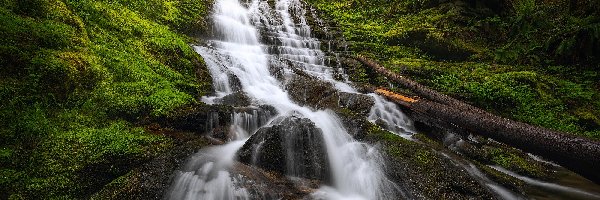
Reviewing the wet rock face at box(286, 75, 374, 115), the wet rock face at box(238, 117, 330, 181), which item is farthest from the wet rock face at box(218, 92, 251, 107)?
the wet rock face at box(238, 117, 330, 181)

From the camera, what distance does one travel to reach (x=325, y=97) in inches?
361

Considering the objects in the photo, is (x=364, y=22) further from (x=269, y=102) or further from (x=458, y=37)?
(x=269, y=102)

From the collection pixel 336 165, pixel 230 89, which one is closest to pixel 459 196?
pixel 336 165

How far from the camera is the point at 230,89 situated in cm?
988

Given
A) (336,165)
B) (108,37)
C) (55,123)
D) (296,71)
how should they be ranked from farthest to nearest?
(296,71)
(108,37)
(336,165)
(55,123)

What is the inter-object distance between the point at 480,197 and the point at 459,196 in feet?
0.95

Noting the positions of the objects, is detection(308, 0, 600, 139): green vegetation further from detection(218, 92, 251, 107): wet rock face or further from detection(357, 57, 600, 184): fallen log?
detection(218, 92, 251, 107): wet rock face

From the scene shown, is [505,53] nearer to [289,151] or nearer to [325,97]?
[325,97]

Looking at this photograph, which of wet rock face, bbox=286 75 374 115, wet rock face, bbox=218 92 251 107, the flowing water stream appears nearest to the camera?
the flowing water stream

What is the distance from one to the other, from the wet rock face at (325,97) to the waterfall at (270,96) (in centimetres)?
23

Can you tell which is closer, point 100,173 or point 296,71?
point 100,173

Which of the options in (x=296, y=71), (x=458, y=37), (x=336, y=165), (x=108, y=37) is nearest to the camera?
(x=336, y=165)

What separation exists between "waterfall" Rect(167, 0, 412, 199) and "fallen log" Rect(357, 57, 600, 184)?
1.11 metres

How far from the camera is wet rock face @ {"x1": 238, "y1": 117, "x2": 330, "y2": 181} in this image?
19.2 feet
